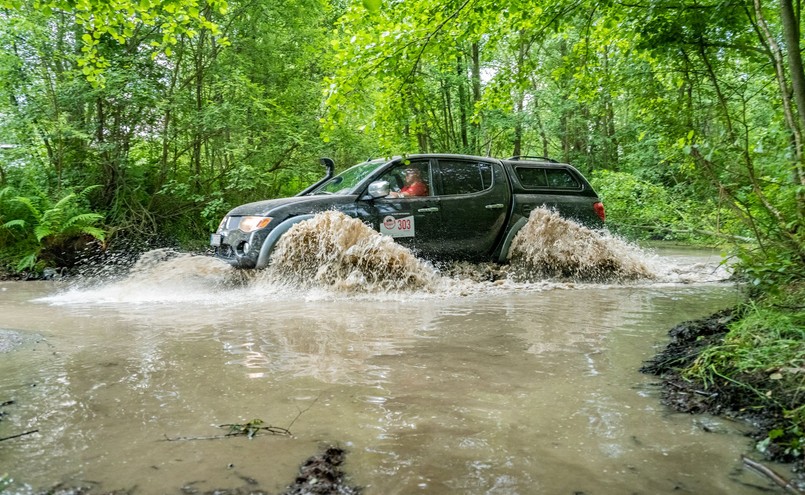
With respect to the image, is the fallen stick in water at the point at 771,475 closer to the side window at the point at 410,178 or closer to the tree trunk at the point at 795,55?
the tree trunk at the point at 795,55

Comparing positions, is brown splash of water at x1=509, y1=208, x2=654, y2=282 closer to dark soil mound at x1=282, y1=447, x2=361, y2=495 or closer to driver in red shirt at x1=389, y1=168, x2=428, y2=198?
driver in red shirt at x1=389, y1=168, x2=428, y2=198

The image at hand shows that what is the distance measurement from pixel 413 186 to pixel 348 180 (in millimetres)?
909

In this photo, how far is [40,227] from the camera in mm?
8867

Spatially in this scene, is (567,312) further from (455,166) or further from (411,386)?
(455,166)

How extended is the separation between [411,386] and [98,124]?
404 inches

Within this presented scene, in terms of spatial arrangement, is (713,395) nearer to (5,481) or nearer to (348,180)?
(5,481)

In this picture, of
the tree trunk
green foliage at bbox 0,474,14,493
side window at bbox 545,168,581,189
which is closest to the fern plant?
side window at bbox 545,168,581,189

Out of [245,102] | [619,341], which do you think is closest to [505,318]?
[619,341]

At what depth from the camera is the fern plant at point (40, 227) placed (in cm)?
901

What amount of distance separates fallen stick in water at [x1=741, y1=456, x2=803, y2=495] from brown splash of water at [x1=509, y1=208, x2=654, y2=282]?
5.70 metres

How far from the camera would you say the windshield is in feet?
23.7

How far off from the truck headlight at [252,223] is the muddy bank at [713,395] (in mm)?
4524

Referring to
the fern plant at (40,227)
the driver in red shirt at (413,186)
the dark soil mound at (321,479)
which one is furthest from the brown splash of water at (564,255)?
the fern plant at (40,227)

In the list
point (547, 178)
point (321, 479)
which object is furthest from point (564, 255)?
point (321, 479)
